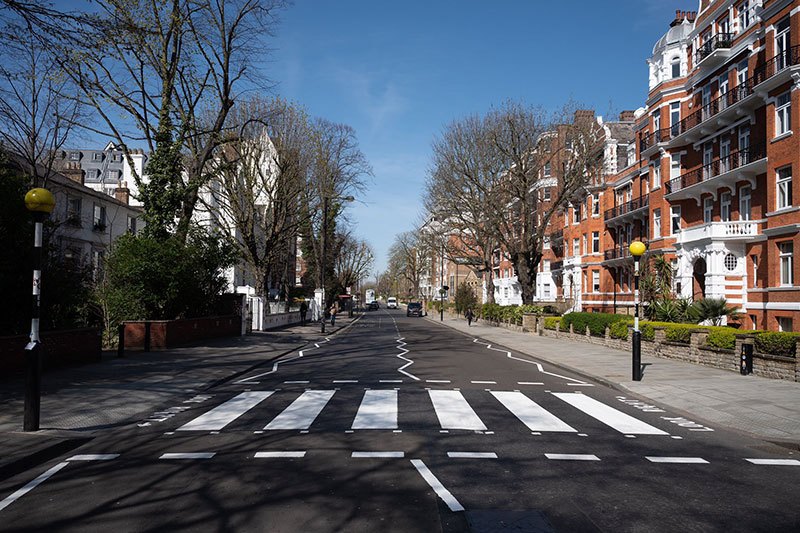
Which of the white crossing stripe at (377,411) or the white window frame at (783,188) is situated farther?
the white window frame at (783,188)

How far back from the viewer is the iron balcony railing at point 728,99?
2525cm

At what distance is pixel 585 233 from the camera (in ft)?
180

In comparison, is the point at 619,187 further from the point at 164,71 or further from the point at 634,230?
the point at 164,71

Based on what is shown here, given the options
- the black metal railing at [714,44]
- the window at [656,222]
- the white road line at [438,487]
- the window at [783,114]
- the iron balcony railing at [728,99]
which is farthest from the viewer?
the window at [656,222]

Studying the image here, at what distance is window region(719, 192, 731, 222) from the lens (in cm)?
3234

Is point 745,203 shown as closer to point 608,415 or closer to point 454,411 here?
point 608,415

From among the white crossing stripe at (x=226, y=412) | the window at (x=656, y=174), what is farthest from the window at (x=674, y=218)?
the white crossing stripe at (x=226, y=412)

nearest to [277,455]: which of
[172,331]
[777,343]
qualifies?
[777,343]

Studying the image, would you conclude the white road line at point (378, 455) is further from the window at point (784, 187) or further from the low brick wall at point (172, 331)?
the window at point (784, 187)

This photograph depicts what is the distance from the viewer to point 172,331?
2234cm

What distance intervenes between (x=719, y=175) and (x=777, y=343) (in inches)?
717

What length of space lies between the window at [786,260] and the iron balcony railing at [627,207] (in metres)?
16.8

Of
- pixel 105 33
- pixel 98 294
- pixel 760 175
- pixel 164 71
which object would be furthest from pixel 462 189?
pixel 105 33

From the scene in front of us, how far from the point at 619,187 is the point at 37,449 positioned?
48.9 metres
